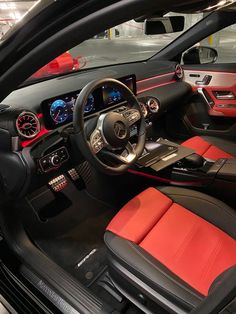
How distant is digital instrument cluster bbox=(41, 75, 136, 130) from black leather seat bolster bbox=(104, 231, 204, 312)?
0.68 m

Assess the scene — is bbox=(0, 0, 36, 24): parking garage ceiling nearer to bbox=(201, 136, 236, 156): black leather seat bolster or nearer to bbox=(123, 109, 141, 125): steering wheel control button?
bbox=(123, 109, 141, 125): steering wheel control button

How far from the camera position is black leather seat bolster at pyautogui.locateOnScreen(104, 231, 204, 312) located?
1.08 meters

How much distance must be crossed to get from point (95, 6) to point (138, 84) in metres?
1.71

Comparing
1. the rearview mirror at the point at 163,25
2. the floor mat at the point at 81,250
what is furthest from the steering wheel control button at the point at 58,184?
the rearview mirror at the point at 163,25

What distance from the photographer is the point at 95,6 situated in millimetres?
644

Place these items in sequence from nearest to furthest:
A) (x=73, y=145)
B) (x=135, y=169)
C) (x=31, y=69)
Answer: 1. (x=31, y=69)
2. (x=73, y=145)
3. (x=135, y=169)

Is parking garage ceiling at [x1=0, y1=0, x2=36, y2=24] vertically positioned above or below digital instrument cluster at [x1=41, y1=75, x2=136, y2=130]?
above

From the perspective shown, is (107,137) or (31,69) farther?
(107,137)

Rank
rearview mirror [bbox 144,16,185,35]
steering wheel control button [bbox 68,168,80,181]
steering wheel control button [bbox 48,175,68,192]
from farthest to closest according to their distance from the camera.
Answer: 1. steering wheel control button [bbox 68,168,80,181]
2. steering wheel control button [bbox 48,175,68,192]
3. rearview mirror [bbox 144,16,185,35]

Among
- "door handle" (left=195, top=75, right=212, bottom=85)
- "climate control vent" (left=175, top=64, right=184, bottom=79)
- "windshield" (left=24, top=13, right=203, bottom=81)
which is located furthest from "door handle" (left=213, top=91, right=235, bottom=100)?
"windshield" (left=24, top=13, right=203, bottom=81)

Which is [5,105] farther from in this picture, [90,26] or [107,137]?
[90,26]

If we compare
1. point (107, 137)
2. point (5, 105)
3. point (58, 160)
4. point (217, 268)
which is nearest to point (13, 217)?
point (58, 160)

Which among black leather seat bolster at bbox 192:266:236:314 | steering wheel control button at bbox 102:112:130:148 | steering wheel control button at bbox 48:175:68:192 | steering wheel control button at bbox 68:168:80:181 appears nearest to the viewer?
black leather seat bolster at bbox 192:266:236:314

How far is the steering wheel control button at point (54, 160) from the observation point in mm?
1483
